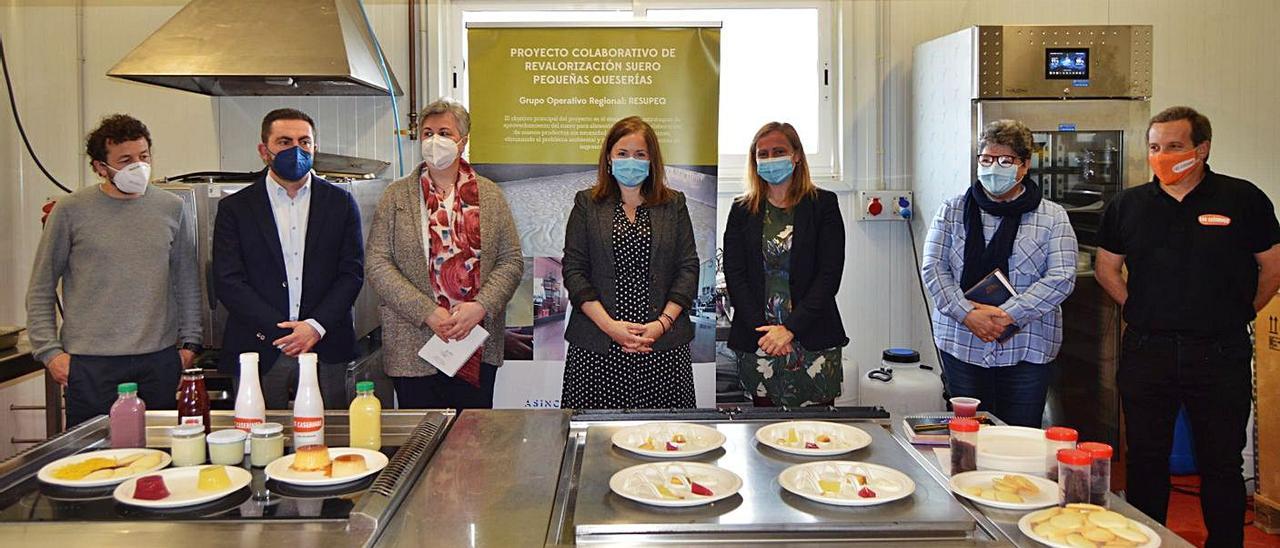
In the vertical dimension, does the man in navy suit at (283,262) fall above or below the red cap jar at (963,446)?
above

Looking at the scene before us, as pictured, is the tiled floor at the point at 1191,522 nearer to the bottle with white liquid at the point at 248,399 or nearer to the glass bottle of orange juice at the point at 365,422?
the glass bottle of orange juice at the point at 365,422

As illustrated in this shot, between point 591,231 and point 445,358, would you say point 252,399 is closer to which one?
point 445,358

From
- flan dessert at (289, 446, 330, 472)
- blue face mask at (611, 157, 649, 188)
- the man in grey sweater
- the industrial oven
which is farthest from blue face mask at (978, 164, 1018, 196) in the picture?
the man in grey sweater

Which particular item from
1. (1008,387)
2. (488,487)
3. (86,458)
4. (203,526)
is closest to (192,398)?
(86,458)

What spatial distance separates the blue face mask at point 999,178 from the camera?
10.1ft

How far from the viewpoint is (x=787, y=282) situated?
3111 mm

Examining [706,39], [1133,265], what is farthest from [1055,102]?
[706,39]

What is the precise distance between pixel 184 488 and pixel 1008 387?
2.41 metres

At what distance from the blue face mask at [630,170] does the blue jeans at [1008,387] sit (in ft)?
3.79

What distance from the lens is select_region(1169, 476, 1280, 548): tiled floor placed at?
137 inches

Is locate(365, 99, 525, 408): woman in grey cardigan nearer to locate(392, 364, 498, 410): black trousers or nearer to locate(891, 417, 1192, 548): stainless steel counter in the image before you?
locate(392, 364, 498, 410): black trousers

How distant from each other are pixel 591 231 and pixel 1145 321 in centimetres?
168

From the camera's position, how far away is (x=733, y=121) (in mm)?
4613

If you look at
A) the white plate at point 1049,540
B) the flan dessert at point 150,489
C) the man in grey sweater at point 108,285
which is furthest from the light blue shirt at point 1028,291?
the man in grey sweater at point 108,285
